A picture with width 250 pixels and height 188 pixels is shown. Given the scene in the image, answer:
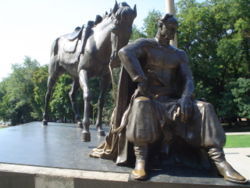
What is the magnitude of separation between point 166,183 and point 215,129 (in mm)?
763

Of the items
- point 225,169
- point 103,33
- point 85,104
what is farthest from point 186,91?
point 103,33

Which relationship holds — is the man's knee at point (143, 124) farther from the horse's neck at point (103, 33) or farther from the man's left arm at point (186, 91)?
the horse's neck at point (103, 33)

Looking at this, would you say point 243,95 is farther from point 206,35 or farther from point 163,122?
point 163,122

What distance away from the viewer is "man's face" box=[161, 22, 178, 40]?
320 cm

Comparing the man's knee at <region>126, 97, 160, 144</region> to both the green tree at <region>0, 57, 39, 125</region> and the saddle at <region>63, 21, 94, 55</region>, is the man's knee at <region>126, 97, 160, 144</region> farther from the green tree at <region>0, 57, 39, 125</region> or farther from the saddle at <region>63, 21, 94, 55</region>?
the green tree at <region>0, 57, 39, 125</region>

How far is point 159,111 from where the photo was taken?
9.75 ft

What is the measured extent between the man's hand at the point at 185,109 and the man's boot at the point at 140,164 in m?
0.52

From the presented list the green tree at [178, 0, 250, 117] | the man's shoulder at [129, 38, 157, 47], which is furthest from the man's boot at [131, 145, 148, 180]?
the green tree at [178, 0, 250, 117]

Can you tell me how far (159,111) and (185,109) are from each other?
0.93 feet

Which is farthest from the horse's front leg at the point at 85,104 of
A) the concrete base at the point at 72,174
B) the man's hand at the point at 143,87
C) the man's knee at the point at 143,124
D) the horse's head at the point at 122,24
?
the man's hand at the point at 143,87

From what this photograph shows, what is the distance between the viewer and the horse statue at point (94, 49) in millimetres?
4180

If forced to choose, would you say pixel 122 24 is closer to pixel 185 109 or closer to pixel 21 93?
pixel 185 109

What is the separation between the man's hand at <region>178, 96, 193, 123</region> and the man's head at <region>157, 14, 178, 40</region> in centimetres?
83

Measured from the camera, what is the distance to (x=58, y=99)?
86.1 feet
